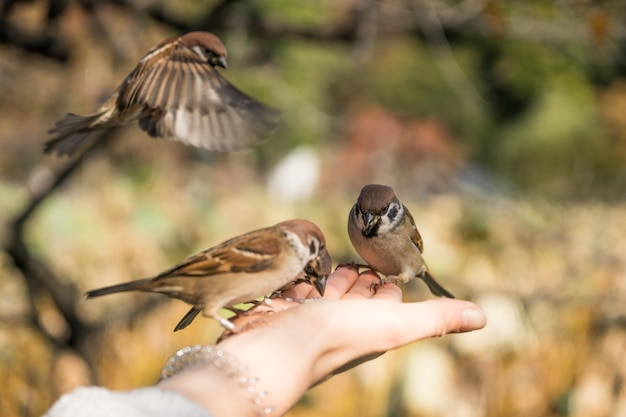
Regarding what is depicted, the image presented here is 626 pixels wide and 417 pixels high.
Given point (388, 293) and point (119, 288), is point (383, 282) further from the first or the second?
point (119, 288)

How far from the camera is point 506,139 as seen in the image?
8.58m

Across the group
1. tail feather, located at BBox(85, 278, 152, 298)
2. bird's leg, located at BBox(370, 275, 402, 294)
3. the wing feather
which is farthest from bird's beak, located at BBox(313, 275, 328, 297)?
the wing feather

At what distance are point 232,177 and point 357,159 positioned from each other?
1807mm

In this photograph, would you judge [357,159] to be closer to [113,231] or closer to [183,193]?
[183,193]

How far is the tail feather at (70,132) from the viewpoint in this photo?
213cm

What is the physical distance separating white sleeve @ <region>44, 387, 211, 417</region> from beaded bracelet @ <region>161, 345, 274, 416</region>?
18cm

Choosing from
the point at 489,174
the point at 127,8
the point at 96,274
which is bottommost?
the point at 489,174

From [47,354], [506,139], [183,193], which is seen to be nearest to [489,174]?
[506,139]

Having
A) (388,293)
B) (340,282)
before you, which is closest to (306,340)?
(388,293)

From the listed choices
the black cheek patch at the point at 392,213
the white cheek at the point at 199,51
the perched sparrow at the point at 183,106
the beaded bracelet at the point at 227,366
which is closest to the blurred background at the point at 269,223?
the perched sparrow at the point at 183,106

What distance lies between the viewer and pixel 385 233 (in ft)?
6.81

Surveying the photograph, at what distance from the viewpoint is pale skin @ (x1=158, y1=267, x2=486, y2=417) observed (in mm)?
1398

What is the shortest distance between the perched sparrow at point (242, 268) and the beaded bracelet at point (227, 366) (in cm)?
13

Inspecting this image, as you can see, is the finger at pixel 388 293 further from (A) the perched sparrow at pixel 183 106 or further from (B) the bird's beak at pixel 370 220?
(A) the perched sparrow at pixel 183 106
